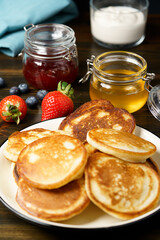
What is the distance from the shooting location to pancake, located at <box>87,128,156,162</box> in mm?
1141

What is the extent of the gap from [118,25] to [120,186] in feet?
4.74

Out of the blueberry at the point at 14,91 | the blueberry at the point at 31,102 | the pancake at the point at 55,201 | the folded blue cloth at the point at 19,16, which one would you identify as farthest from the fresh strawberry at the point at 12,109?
the folded blue cloth at the point at 19,16

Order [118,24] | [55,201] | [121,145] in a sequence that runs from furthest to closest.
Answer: [118,24]
[121,145]
[55,201]

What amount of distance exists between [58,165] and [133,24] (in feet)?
4.80

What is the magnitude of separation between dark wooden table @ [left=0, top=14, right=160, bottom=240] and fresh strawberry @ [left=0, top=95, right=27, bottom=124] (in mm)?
46

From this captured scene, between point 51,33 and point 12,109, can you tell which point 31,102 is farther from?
point 51,33

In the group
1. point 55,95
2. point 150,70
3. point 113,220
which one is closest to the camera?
point 113,220

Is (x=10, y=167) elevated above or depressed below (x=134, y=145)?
below

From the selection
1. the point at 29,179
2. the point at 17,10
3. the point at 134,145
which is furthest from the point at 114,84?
the point at 17,10

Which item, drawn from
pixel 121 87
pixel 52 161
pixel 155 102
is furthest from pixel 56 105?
pixel 52 161

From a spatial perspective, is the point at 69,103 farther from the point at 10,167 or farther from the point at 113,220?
the point at 113,220

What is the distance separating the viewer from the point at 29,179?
3.51 feet

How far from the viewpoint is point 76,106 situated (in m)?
1.88

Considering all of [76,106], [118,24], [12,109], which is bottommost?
[76,106]
